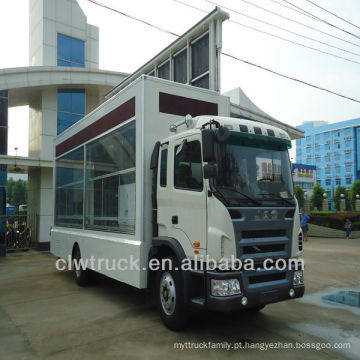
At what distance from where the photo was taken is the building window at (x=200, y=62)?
10.5m

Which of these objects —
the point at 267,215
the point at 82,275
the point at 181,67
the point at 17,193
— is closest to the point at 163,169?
the point at 267,215

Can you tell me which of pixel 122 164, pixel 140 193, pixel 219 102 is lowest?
pixel 140 193

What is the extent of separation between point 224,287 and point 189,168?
1.64 m

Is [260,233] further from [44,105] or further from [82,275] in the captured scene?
[44,105]

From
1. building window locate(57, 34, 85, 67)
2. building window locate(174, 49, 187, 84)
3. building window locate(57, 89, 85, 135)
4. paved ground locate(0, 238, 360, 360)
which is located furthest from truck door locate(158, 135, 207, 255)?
building window locate(57, 34, 85, 67)

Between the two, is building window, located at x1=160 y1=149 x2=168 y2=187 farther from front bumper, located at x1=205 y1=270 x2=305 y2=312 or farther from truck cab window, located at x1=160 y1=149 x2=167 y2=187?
front bumper, located at x1=205 y1=270 x2=305 y2=312

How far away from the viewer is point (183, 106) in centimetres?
624

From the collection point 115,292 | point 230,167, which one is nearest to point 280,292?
point 230,167

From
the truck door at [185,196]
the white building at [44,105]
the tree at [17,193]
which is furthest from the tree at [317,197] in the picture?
the truck door at [185,196]

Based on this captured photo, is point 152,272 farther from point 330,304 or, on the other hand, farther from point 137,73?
point 137,73

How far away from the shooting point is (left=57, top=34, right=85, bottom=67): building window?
2025 centimetres

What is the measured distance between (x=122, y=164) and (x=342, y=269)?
292 inches

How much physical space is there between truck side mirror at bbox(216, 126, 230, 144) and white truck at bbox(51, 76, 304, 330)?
0.04 ft

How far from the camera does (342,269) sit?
34.2 ft
